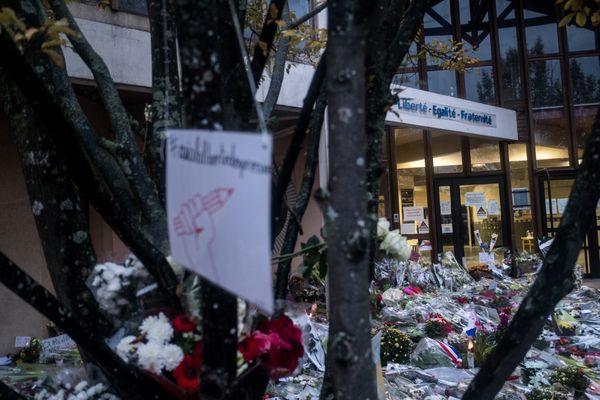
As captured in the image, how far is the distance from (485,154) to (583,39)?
3.50 meters

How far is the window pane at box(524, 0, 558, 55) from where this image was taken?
1255 centimetres

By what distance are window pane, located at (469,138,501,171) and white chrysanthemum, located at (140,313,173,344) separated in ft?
37.1

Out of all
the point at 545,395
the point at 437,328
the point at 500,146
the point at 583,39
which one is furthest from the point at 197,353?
the point at 583,39

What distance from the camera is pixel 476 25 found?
12.6m

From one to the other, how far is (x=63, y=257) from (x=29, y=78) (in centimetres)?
75

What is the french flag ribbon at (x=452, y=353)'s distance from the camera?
5.51m

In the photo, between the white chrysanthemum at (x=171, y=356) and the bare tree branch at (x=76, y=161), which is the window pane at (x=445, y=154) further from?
the white chrysanthemum at (x=171, y=356)

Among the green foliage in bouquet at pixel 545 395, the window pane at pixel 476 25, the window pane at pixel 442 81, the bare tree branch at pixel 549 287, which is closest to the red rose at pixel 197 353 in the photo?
the bare tree branch at pixel 549 287

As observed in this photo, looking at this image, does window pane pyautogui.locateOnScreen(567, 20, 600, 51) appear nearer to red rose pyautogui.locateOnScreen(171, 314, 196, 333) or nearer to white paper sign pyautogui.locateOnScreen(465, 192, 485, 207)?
white paper sign pyautogui.locateOnScreen(465, 192, 485, 207)

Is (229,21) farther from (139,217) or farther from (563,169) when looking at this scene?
(563,169)

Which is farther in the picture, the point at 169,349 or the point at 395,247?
the point at 395,247

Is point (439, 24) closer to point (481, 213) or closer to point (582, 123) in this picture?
point (582, 123)

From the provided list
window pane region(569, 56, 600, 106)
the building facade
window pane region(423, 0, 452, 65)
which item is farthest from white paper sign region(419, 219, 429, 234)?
window pane region(569, 56, 600, 106)

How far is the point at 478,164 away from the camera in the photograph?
1227cm
